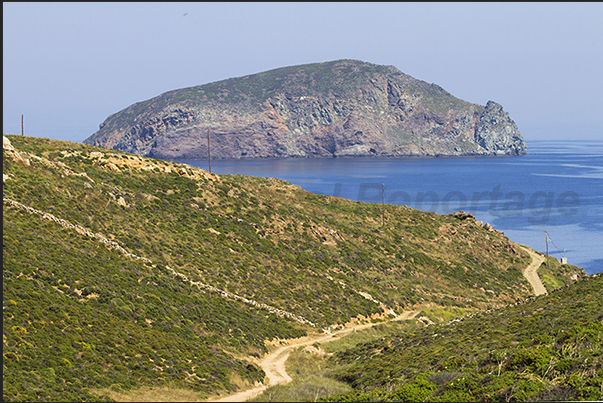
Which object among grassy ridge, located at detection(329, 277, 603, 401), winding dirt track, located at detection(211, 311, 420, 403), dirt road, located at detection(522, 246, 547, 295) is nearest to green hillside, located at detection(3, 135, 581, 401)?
winding dirt track, located at detection(211, 311, 420, 403)

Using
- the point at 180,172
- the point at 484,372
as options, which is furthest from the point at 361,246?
the point at 484,372

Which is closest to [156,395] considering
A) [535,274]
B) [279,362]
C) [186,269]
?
[279,362]

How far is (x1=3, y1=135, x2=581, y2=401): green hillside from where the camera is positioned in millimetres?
31203

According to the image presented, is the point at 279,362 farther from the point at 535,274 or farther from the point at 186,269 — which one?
the point at 535,274

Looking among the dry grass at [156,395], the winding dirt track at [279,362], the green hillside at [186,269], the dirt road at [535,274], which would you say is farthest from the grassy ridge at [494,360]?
the dirt road at [535,274]

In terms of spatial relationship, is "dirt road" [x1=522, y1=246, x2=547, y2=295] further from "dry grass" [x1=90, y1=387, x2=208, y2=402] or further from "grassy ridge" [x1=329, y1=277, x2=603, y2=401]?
"dry grass" [x1=90, y1=387, x2=208, y2=402]

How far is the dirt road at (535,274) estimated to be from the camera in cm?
7428

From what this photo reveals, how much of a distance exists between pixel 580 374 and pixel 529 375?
1.84 meters

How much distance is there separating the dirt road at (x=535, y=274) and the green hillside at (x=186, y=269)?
1419 millimetres

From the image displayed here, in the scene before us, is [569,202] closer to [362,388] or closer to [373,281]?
[373,281]

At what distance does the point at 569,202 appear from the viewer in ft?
553

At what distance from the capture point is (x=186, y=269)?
48.7 metres

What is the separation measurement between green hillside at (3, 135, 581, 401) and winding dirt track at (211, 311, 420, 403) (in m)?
0.86

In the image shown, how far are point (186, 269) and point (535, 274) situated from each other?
168 ft
